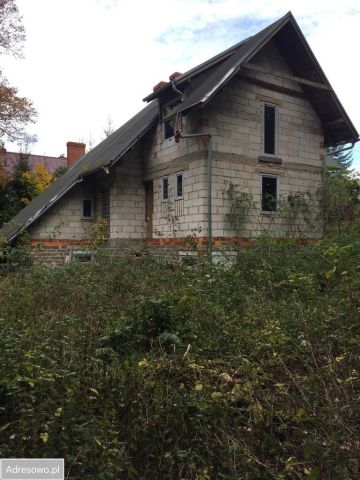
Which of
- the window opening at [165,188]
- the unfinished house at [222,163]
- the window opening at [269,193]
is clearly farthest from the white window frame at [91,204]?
the window opening at [269,193]

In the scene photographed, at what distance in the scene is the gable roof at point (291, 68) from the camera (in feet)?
36.8

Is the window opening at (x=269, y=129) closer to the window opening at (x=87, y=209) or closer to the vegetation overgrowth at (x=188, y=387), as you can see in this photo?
the window opening at (x=87, y=209)

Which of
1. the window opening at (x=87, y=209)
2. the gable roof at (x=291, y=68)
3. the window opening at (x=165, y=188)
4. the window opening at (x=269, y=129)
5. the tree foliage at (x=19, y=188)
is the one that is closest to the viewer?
the gable roof at (x=291, y=68)

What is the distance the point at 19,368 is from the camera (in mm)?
3494

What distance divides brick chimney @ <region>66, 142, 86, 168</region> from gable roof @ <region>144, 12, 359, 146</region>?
13.4 metres

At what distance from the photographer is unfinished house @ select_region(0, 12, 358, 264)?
38.0 feet

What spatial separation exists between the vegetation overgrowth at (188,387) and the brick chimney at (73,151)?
2128 centimetres

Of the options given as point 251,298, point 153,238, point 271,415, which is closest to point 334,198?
point 153,238

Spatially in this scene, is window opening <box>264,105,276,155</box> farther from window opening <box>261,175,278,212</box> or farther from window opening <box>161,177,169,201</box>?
window opening <box>161,177,169,201</box>

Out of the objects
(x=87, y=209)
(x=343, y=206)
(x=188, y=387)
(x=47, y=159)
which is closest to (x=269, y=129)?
(x=343, y=206)

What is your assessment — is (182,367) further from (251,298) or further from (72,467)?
(251,298)

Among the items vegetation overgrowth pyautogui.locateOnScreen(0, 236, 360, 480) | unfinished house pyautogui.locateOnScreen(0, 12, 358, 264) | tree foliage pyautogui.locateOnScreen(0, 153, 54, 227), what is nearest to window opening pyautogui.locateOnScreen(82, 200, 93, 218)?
unfinished house pyautogui.locateOnScreen(0, 12, 358, 264)

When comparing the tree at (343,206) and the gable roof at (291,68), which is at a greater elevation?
the gable roof at (291,68)

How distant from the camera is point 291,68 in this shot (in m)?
13.1
